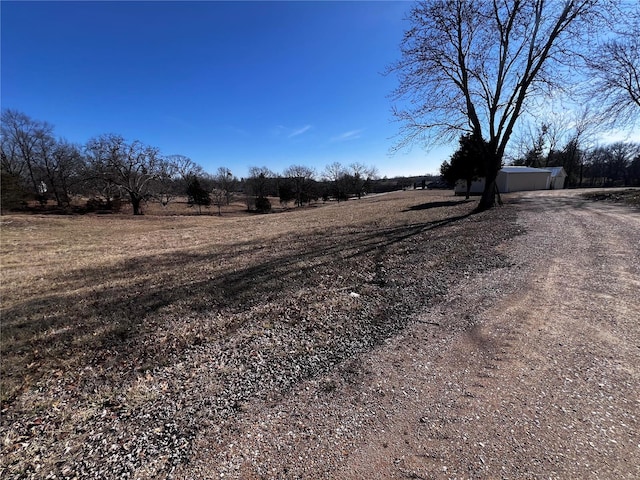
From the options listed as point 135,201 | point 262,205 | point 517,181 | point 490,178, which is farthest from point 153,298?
point 517,181

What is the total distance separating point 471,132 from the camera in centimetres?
1477

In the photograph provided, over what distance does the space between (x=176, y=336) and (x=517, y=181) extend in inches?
1783

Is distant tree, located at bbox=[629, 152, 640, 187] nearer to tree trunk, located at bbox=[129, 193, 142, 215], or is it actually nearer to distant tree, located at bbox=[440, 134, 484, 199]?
distant tree, located at bbox=[440, 134, 484, 199]

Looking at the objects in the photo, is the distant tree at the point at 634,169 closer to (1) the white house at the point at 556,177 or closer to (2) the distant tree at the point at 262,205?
(1) the white house at the point at 556,177

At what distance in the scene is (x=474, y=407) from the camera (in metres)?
2.41

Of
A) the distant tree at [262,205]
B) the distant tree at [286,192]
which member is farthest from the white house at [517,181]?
the distant tree at [286,192]

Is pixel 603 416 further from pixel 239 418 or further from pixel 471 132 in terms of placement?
pixel 471 132

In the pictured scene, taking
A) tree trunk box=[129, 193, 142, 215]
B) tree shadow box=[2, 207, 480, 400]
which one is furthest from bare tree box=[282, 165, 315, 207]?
tree shadow box=[2, 207, 480, 400]

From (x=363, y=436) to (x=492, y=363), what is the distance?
1.64 metres

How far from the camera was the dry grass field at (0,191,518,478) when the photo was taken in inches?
94.7

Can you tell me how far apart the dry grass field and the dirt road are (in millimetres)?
402

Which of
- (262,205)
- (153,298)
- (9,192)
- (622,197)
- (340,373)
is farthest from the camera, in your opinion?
(262,205)

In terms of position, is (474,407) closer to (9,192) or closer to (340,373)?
(340,373)

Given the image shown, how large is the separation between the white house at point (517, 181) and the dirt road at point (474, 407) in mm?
37121
